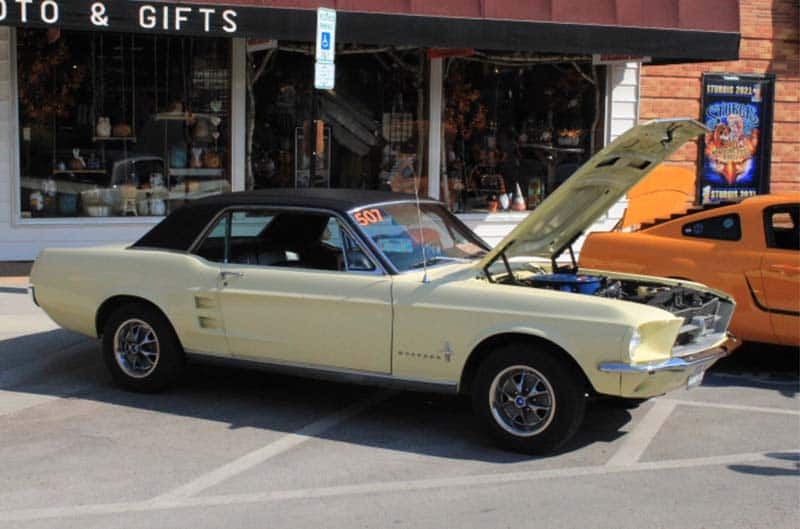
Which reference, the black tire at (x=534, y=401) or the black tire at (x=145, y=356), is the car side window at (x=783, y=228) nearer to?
the black tire at (x=534, y=401)

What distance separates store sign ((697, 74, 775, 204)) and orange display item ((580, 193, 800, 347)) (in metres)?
7.97

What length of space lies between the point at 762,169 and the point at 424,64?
6.23m

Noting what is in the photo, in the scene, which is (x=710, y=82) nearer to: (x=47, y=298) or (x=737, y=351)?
(x=737, y=351)

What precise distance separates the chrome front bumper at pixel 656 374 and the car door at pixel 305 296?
1.50 meters

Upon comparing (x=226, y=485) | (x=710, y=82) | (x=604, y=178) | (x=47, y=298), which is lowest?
(x=226, y=485)

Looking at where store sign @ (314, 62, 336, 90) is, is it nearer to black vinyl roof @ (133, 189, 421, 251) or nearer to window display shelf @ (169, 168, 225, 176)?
black vinyl roof @ (133, 189, 421, 251)

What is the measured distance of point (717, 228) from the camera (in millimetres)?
8688

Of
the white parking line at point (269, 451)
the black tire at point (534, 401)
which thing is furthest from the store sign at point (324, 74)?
the black tire at point (534, 401)

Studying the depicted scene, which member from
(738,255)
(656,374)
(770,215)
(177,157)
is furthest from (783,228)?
(177,157)

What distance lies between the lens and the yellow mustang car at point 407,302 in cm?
590

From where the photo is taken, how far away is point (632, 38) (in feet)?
44.3

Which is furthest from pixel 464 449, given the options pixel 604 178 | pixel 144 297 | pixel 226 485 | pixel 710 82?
pixel 710 82

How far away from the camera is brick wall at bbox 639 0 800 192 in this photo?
16.2 metres

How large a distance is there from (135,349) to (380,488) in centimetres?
274
